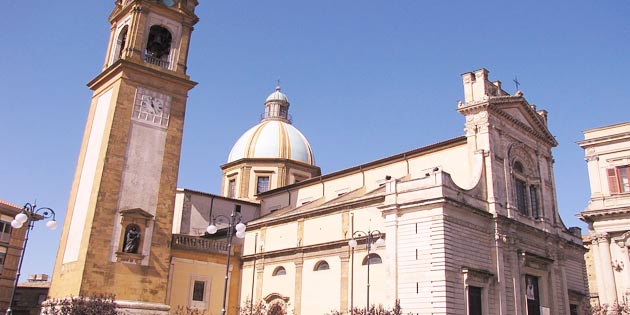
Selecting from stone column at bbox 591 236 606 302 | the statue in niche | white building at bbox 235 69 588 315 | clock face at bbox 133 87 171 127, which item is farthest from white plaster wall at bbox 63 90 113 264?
stone column at bbox 591 236 606 302

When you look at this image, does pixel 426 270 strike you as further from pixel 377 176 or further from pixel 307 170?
pixel 307 170

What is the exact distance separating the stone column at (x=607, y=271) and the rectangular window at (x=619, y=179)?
2.67 m

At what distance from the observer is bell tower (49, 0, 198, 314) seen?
22656 mm

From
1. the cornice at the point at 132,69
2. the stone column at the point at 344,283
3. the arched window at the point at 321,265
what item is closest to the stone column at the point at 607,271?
the stone column at the point at 344,283

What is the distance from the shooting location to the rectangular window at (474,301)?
22578 millimetres

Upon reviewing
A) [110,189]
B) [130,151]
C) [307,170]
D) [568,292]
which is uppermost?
[307,170]

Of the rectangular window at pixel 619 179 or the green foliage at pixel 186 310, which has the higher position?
the rectangular window at pixel 619 179

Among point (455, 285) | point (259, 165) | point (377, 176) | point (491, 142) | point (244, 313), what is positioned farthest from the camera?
point (259, 165)

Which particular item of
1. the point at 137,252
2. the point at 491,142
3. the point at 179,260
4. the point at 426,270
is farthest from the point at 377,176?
the point at 137,252

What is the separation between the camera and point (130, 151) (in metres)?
24.2

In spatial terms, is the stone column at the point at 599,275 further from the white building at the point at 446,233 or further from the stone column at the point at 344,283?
the stone column at the point at 344,283

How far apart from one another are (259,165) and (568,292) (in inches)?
830

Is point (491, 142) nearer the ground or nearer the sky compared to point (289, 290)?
nearer the sky

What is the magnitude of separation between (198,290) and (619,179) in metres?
23.0
